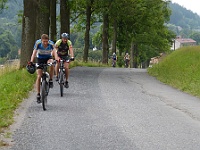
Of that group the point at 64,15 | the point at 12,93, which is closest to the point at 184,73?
the point at 12,93

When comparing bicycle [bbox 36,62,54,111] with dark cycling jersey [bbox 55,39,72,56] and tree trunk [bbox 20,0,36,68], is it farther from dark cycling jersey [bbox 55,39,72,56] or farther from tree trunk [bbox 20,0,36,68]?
tree trunk [bbox 20,0,36,68]

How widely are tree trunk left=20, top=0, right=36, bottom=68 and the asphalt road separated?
7036 millimetres

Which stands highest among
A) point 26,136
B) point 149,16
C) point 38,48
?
point 149,16

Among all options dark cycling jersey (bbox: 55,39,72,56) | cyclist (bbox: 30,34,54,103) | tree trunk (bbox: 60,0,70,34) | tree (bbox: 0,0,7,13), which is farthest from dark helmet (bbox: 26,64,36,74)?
tree trunk (bbox: 60,0,70,34)

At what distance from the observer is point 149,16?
4919cm

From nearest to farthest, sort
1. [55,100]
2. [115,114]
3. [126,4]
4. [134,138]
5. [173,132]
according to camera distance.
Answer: [134,138]
[173,132]
[115,114]
[55,100]
[126,4]

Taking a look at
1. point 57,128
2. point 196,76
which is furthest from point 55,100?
point 196,76

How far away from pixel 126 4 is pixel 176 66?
61.6 ft

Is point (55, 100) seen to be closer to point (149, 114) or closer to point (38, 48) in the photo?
point (38, 48)

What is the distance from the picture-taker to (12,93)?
43.4ft

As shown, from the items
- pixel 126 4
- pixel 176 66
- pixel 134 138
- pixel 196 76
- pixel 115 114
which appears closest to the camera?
pixel 134 138

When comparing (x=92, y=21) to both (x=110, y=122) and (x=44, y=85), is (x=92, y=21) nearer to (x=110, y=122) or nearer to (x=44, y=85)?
(x=44, y=85)

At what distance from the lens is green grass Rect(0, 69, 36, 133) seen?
9878mm

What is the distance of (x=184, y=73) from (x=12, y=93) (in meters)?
9.91
